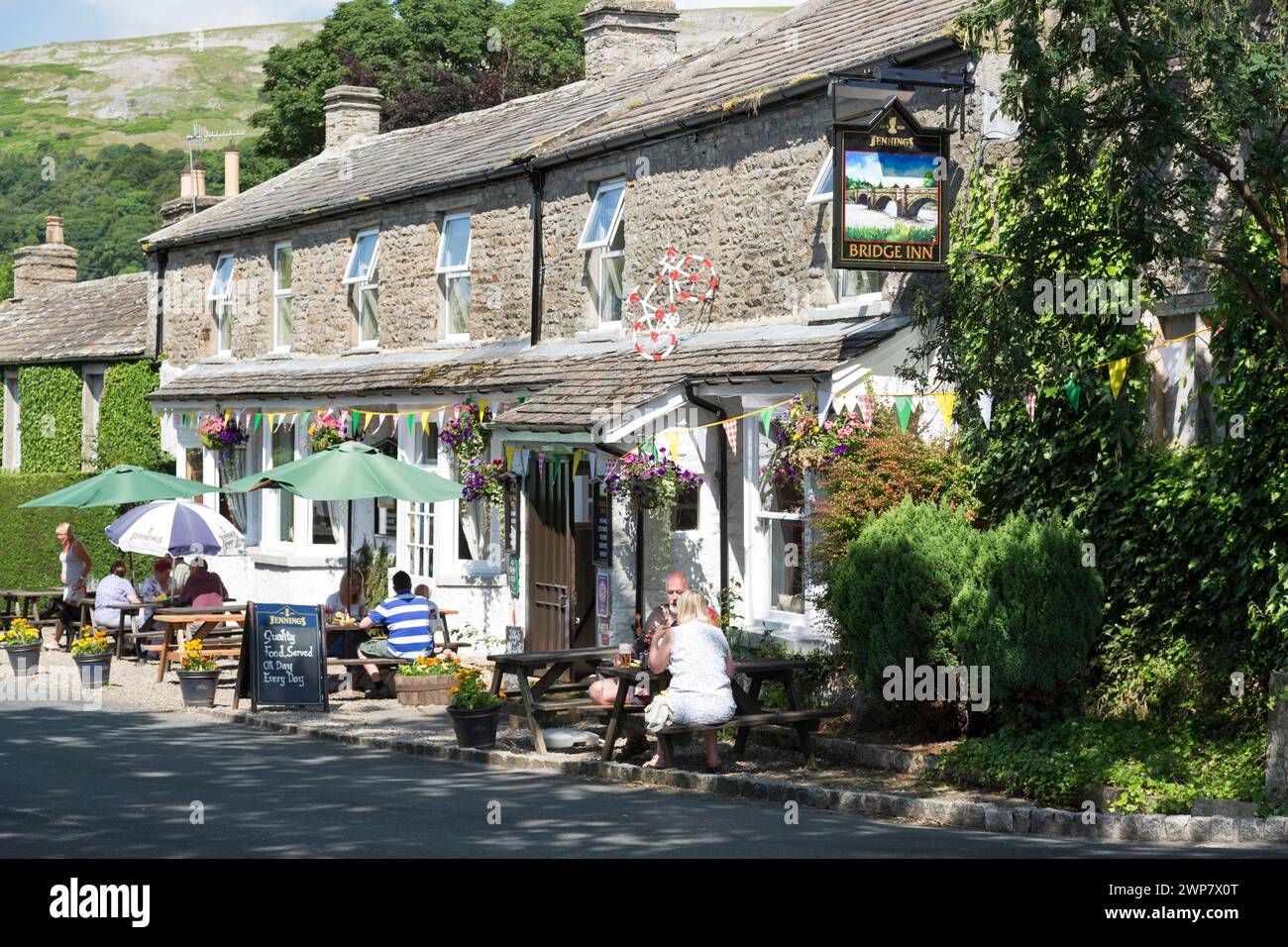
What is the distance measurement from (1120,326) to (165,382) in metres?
20.8

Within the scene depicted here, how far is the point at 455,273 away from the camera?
22297 millimetres

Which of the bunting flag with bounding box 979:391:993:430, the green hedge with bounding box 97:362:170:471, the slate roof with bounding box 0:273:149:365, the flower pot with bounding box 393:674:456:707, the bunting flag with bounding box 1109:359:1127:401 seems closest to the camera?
the bunting flag with bounding box 1109:359:1127:401

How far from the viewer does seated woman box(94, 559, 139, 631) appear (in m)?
21.2

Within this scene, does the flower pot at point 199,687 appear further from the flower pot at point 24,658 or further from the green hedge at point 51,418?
the green hedge at point 51,418

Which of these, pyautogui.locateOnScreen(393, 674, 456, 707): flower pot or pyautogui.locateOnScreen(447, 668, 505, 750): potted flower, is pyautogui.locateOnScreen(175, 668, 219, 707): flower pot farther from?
pyautogui.locateOnScreen(447, 668, 505, 750): potted flower

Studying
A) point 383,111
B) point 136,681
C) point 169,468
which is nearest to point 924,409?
point 136,681

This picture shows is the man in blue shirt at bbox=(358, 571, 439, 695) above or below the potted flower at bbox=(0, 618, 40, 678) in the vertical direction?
above

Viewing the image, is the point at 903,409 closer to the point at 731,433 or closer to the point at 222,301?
the point at 731,433

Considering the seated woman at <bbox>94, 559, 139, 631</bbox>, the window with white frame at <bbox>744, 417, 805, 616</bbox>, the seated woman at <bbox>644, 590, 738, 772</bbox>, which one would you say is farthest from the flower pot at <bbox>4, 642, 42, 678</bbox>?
the seated woman at <bbox>644, 590, 738, 772</bbox>

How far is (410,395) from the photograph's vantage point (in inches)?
854

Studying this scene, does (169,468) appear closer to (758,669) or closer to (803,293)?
(803,293)

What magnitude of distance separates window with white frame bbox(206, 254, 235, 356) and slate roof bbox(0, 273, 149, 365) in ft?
7.42

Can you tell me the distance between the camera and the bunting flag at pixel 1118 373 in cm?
1259

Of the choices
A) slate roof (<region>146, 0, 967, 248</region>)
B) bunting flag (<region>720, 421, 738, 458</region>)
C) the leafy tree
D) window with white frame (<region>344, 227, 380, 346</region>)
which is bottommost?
bunting flag (<region>720, 421, 738, 458</region>)
